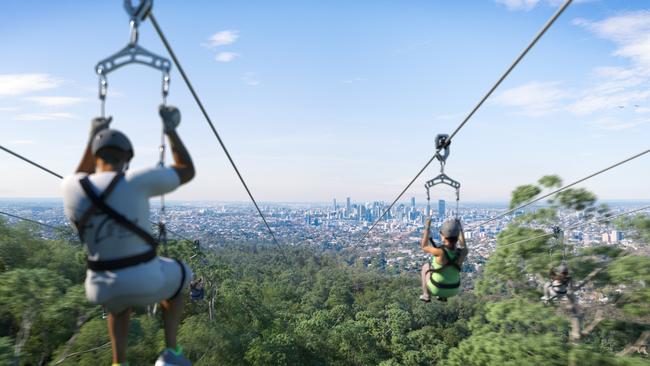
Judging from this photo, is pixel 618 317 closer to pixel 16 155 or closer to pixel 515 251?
pixel 515 251

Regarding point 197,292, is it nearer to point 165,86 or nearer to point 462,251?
point 462,251

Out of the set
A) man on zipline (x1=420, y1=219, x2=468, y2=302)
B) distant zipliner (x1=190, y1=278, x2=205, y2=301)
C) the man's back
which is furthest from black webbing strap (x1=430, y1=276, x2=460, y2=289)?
distant zipliner (x1=190, y1=278, x2=205, y2=301)

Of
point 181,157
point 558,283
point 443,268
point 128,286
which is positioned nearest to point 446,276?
point 443,268

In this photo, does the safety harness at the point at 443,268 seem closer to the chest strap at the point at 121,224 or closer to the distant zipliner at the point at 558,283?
the chest strap at the point at 121,224

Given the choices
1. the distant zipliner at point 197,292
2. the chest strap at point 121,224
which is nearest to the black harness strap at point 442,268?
the chest strap at point 121,224

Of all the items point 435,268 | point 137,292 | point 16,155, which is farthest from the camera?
point 435,268

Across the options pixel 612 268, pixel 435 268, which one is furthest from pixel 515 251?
pixel 435 268
